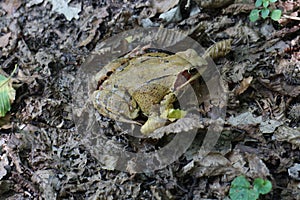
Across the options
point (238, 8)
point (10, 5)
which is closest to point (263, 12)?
point (238, 8)

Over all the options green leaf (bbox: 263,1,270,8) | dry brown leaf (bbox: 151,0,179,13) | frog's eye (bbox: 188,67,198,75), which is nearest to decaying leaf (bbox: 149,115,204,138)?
frog's eye (bbox: 188,67,198,75)

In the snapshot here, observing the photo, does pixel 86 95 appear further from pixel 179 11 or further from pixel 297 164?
pixel 297 164

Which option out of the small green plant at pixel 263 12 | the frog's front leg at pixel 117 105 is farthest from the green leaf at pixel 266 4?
the frog's front leg at pixel 117 105

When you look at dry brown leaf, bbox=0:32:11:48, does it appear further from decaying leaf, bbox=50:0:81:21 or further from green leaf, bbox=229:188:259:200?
green leaf, bbox=229:188:259:200

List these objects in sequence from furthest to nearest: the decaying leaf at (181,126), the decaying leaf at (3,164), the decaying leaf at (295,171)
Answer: the decaying leaf at (3,164)
the decaying leaf at (181,126)
the decaying leaf at (295,171)

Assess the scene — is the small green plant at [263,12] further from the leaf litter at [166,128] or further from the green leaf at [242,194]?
the green leaf at [242,194]

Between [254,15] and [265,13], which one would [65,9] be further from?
[265,13]
